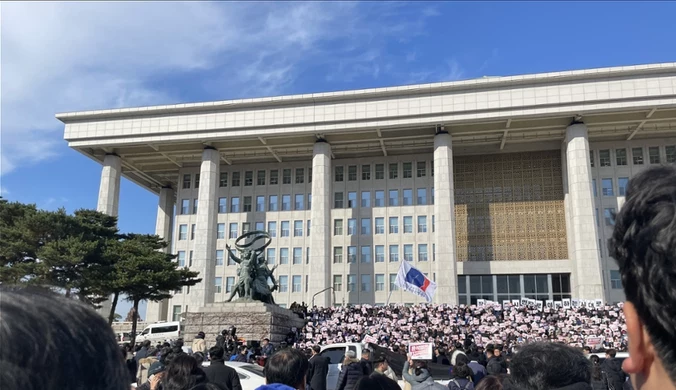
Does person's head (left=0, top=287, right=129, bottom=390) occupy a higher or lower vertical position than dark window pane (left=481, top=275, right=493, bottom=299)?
lower

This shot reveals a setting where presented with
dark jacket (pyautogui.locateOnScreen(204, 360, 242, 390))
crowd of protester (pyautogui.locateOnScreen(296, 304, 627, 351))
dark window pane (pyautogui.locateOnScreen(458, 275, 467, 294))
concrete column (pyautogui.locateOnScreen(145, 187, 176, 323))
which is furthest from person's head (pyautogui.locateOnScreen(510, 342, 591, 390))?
concrete column (pyautogui.locateOnScreen(145, 187, 176, 323))

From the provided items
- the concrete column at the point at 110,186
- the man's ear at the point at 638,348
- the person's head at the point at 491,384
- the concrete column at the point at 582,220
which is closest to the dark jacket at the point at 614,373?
the person's head at the point at 491,384

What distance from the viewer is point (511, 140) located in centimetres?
5469

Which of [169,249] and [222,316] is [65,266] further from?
[169,249]

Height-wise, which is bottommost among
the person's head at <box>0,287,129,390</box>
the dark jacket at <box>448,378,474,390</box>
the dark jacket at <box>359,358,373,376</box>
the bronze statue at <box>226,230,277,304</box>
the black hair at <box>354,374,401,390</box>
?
the dark jacket at <box>359,358,373,376</box>

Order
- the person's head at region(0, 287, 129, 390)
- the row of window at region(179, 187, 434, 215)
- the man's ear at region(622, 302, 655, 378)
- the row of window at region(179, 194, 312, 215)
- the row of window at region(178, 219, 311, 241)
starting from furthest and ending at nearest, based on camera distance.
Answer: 1. the row of window at region(179, 194, 312, 215)
2. the row of window at region(178, 219, 311, 241)
3. the row of window at region(179, 187, 434, 215)
4. the man's ear at region(622, 302, 655, 378)
5. the person's head at region(0, 287, 129, 390)

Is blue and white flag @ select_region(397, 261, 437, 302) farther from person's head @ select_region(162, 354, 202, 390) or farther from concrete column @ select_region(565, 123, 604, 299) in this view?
person's head @ select_region(162, 354, 202, 390)

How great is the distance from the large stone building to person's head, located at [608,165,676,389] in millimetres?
46397

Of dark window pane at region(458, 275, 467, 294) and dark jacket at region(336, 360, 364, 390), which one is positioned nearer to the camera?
dark jacket at region(336, 360, 364, 390)

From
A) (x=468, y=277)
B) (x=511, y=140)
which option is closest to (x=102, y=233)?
(x=468, y=277)

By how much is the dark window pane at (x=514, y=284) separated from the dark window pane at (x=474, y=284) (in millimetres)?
2660

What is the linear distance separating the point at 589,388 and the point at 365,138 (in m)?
50.7

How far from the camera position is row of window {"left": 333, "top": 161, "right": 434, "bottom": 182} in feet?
189

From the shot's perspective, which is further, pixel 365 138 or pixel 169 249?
pixel 169 249
